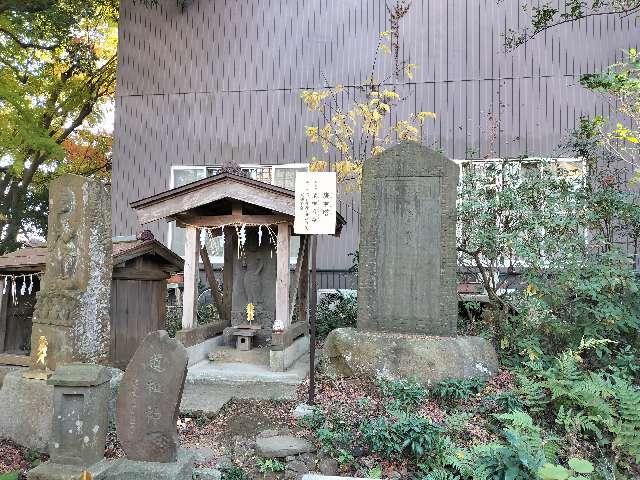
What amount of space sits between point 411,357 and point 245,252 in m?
4.41

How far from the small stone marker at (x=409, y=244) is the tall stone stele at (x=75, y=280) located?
3.66 m

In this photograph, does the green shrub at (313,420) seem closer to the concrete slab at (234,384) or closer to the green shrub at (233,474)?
the concrete slab at (234,384)

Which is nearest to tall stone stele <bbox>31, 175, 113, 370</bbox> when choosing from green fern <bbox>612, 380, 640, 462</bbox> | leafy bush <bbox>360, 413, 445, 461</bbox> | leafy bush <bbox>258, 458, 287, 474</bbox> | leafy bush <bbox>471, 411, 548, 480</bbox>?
leafy bush <bbox>258, 458, 287, 474</bbox>

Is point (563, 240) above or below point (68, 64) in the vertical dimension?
below

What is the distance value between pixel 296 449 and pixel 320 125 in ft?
31.5

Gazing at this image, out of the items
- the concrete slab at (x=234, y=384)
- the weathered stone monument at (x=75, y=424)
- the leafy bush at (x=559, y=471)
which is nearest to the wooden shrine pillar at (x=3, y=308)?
the concrete slab at (x=234, y=384)

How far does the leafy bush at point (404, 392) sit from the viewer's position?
6.17 metres

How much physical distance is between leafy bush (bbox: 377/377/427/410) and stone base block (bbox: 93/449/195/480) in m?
2.68

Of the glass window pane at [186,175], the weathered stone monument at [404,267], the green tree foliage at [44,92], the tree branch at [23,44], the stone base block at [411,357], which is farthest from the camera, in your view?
the tree branch at [23,44]

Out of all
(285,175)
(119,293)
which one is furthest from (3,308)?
(285,175)

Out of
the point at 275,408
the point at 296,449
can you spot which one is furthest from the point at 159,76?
the point at 296,449

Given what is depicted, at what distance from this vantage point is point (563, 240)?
771 cm

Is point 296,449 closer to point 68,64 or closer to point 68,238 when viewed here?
point 68,238

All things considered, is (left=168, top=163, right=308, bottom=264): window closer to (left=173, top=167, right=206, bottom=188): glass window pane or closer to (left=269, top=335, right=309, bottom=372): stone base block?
(left=173, top=167, right=206, bottom=188): glass window pane
